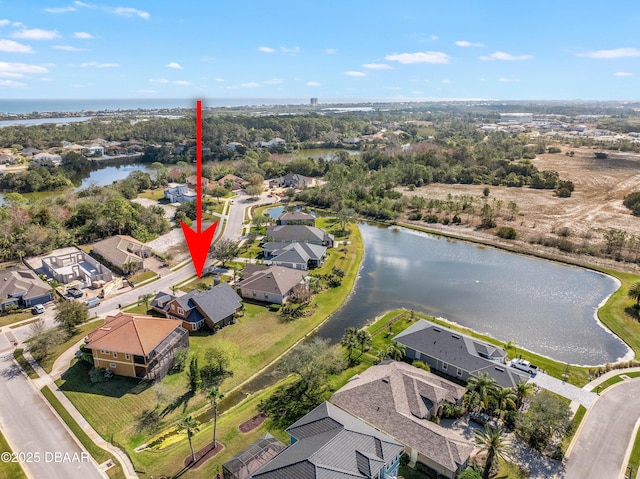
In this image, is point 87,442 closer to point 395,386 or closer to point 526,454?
point 395,386

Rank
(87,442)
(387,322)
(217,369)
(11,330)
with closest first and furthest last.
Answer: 1. (87,442)
2. (217,369)
3. (11,330)
4. (387,322)

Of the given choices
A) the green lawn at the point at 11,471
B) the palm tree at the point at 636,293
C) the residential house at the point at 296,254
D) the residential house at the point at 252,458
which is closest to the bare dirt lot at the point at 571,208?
the palm tree at the point at 636,293

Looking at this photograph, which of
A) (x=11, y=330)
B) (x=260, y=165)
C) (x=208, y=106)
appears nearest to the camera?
(x=208, y=106)

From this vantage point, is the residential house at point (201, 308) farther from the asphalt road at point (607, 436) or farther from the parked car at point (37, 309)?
the asphalt road at point (607, 436)

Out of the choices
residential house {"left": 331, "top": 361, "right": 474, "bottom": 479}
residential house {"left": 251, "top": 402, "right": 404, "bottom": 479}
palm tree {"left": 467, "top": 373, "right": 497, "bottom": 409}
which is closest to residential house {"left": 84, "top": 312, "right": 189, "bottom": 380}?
residential house {"left": 251, "top": 402, "right": 404, "bottom": 479}

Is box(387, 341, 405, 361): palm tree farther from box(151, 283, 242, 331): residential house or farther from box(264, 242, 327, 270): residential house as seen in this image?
box(264, 242, 327, 270): residential house

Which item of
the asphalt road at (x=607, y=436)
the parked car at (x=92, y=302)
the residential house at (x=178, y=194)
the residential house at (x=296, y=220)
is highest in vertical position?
the residential house at (x=178, y=194)

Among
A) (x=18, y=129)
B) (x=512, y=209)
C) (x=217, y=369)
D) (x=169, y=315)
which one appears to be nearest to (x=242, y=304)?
(x=169, y=315)
